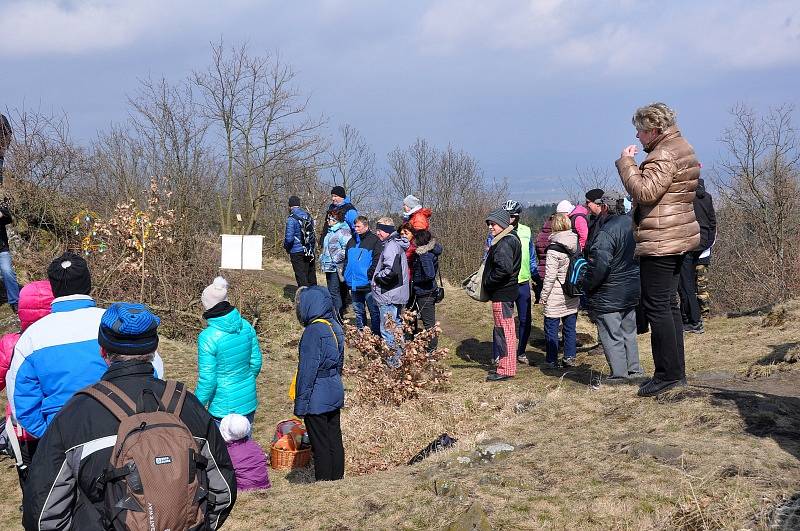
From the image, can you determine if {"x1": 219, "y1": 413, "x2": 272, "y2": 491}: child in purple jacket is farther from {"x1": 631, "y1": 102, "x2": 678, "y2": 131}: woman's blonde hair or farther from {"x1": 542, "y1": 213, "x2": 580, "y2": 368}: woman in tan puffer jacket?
{"x1": 542, "y1": 213, "x2": 580, "y2": 368}: woman in tan puffer jacket

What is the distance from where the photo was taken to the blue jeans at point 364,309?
35.6 ft

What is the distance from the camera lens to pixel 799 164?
24.0 m

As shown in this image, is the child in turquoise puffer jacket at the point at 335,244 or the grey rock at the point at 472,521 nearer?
the grey rock at the point at 472,521

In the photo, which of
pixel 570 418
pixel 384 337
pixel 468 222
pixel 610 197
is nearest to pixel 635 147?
pixel 610 197

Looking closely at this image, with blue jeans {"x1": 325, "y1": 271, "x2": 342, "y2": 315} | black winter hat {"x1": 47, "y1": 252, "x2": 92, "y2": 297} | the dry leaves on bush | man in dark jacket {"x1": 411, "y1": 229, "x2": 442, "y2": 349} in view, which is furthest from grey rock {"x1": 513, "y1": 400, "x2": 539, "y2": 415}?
blue jeans {"x1": 325, "y1": 271, "x2": 342, "y2": 315}

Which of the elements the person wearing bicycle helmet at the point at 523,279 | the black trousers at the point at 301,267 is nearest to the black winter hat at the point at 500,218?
the person wearing bicycle helmet at the point at 523,279

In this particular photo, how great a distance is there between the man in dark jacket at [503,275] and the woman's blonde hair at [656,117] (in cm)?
291

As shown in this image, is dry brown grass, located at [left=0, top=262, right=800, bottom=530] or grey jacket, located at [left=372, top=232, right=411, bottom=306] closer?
dry brown grass, located at [left=0, top=262, right=800, bottom=530]

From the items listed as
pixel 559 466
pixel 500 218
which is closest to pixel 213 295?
pixel 559 466

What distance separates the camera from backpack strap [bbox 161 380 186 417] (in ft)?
9.40

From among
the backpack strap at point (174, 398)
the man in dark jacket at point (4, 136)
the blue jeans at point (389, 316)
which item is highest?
the man in dark jacket at point (4, 136)

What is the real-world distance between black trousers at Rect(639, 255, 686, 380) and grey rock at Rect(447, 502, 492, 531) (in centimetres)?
245

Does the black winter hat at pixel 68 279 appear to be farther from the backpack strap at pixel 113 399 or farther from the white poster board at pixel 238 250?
the white poster board at pixel 238 250

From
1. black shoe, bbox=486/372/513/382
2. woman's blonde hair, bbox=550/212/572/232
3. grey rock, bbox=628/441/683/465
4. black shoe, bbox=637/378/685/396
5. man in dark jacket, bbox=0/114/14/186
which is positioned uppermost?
man in dark jacket, bbox=0/114/14/186
